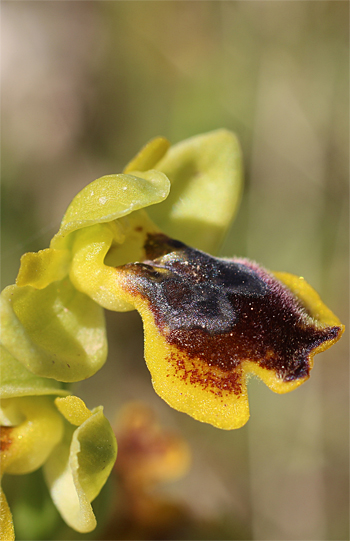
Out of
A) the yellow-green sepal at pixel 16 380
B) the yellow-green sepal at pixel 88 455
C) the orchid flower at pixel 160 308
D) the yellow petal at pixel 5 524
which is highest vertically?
the orchid flower at pixel 160 308

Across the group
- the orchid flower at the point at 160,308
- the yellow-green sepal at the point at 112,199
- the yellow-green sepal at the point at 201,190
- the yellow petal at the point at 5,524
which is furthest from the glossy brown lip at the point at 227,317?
the yellow petal at the point at 5,524

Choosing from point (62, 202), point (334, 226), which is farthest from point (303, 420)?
point (62, 202)

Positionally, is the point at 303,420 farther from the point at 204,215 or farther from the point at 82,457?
the point at 82,457

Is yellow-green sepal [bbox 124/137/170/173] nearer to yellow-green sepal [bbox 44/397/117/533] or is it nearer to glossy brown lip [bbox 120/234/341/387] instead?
glossy brown lip [bbox 120/234/341/387]

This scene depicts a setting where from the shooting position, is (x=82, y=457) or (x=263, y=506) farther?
(x=263, y=506)

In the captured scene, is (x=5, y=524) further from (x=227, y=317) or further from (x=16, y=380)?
(x=227, y=317)

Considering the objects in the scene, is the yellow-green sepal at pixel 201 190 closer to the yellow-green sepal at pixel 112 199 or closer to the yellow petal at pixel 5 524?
the yellow-green sepal at pixel 112 199

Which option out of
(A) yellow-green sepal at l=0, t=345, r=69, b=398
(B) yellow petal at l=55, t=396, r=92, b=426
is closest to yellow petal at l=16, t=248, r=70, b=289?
(A) yellow-green sepal at l=0, t=345, r=69, b=398

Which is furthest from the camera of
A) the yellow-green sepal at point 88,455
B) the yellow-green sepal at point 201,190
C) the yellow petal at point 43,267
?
the yellow-green sepal at point 201,190
